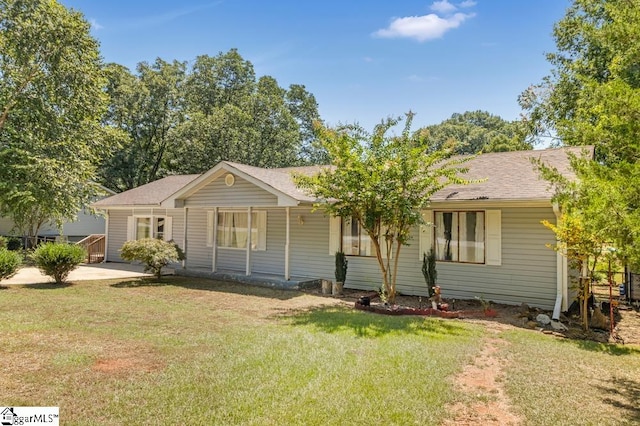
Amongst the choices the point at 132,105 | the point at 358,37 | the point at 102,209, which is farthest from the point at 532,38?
the point at 132,105

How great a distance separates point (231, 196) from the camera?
13469 mm

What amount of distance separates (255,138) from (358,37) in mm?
18367

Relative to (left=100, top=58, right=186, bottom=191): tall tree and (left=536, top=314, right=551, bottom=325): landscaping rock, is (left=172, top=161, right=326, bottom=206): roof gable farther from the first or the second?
(left=100, top=58, right=186, bottom=191): tall tree

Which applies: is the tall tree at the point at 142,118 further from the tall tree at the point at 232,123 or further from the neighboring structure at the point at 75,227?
the neighboring structure at the point at 75,227

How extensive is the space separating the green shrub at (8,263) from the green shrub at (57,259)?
0.48m

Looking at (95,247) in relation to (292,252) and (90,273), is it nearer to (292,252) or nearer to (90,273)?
(90,273)

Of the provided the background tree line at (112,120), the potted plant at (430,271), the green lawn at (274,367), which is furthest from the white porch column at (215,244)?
the potted plant at (430,271)

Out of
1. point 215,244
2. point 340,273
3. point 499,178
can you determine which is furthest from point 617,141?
point 215,244

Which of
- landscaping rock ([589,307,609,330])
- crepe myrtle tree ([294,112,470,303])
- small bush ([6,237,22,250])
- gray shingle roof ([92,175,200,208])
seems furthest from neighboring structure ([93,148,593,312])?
small bush ([6,237,22,250])

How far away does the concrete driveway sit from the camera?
12906mm

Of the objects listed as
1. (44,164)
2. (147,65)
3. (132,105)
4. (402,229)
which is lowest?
(402,229)

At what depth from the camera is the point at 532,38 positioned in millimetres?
14367

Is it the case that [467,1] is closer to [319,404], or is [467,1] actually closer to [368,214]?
[368,214]

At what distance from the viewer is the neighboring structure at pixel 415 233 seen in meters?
9.71
